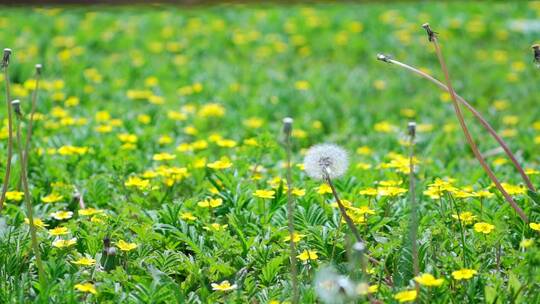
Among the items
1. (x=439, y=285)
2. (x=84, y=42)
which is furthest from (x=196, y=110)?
(x=439, y=285)

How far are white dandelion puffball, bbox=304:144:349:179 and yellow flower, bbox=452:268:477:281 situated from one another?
0.47m

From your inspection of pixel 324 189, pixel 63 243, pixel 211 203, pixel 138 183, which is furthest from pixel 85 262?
pixel 324 189

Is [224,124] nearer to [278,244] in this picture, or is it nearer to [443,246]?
[278,244]

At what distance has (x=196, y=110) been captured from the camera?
4789mm

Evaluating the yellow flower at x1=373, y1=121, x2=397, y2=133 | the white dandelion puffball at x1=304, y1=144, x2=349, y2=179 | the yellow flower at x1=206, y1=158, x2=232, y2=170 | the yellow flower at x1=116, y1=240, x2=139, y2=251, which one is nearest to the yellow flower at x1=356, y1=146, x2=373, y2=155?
the yellow flower at x1=373, y1=121, x2=397, y2=133

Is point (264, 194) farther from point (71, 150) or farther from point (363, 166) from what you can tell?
point (71, 150)

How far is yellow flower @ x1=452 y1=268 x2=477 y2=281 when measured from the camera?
2.19 metres

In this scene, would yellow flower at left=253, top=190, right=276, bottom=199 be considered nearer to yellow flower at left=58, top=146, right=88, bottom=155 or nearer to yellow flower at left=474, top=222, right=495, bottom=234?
yellow flower at left=474, top=222, right=495, bottom=234

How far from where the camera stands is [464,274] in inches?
86.8

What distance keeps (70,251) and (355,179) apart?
130 cm

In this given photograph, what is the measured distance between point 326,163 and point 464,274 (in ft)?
1.76

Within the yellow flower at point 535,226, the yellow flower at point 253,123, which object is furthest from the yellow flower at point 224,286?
the yellow flower at point 253,123

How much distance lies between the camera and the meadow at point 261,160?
238cm

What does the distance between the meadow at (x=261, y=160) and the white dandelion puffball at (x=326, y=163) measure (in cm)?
1
